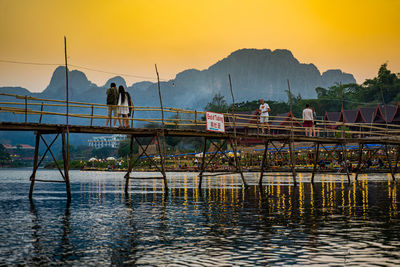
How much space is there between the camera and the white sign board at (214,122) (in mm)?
31266

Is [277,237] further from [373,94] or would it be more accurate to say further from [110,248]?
[373,94]

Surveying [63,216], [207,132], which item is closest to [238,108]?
[207,132]

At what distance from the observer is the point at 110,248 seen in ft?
39.9

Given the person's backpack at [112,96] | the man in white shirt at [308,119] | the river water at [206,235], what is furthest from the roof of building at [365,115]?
the river water at [206,235]

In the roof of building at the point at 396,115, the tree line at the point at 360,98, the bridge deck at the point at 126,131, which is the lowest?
the bridge deck at the point at 126,131

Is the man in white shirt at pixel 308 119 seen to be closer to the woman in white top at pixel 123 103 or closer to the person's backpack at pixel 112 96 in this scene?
the woman in white top at pixel 123 103

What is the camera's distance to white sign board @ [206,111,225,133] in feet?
103

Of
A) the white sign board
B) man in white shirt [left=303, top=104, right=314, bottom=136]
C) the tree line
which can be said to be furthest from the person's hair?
the tree line

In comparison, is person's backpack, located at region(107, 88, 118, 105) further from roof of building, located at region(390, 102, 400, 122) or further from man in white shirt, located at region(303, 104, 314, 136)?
roof of building, located at region(390, 102, 400, 122)

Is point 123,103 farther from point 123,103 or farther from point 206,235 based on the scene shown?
Answer: point 206,235

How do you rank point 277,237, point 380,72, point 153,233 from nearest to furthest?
point 277,237 → point 153,233 → point 380,72

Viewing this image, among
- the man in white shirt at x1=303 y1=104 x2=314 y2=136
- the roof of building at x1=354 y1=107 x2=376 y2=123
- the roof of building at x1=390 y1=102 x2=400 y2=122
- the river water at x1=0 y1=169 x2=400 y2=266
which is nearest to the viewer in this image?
the river water at x1=0 y1=169 x2=400 y2=266

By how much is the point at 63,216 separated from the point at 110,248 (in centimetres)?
780

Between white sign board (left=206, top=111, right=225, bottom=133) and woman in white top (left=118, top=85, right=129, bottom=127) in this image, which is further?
white sign board (left=206, top=111, right=225, bottom=133)
